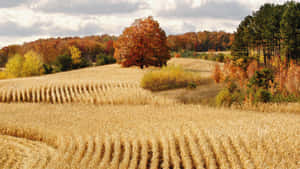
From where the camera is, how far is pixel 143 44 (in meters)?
28.9

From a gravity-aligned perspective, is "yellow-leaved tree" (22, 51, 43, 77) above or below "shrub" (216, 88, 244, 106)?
above

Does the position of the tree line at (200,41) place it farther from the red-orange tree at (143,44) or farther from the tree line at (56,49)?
the red-orange tree at (143,44)

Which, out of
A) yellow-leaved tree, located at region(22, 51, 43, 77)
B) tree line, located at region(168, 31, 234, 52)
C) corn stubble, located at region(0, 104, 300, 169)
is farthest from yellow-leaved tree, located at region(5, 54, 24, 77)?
tree line, located at region(168, 31, 234, 52)

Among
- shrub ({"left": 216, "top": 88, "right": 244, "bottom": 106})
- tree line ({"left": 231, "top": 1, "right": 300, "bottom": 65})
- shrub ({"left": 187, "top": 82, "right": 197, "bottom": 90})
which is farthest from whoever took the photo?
tree line ({"left": 231, "top": 1, "right": 300, "bottom": 65})

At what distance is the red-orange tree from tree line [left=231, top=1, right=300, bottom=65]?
804cm

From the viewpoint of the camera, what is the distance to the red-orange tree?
1138 inches

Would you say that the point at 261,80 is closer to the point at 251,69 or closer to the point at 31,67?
the point at 251,69

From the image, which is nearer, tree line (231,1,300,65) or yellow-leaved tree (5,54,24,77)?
tree line (231,1,300,65)

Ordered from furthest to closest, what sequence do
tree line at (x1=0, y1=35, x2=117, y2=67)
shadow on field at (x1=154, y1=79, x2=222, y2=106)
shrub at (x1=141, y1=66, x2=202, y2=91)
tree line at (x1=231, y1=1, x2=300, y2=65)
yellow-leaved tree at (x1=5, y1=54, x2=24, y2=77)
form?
1. tree line at (x1=0, y1=35, x2=117, y2=67)
2. yellow-leaved tree at (x1=5, y1=54, x2=24, y2=77)
3. tree line at (x1=231, y1=1, x2=300, y2=65)
4. shrub at (x1=141, y1=66, x2=202, y2=91)
5. shadow on field at (x1=154, y1=79, x2=222, y2=106)

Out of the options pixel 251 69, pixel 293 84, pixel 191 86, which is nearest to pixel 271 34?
pixel 251 69

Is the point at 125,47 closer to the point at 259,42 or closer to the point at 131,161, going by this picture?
the point at 259,42

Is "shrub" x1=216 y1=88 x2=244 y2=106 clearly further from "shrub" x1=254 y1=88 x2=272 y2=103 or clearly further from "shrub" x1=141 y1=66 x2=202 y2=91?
"shrub" x1=141 y1=66 x2=202 y2=91

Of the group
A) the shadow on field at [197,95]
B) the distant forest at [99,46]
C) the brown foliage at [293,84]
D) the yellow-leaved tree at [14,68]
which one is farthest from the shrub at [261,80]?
the distant forest at [99,46]

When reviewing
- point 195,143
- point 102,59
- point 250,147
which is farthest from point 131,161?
point 102,59
